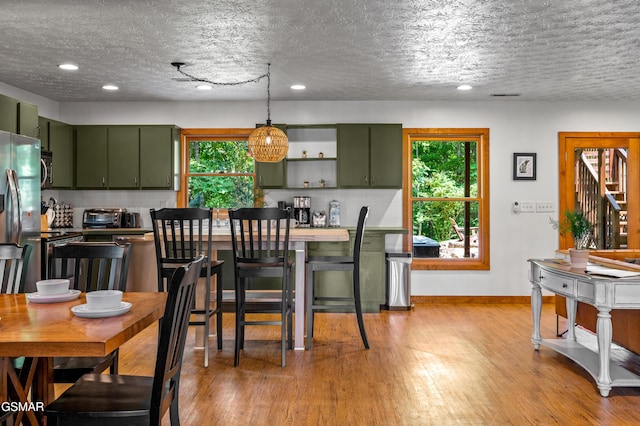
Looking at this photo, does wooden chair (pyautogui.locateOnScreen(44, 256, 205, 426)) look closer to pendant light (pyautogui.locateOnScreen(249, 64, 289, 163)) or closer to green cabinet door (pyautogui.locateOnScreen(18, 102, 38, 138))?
pendant light (pyautogui.locateOnScreen(249, 64, 289, 163))

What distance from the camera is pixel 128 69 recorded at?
18.0ft

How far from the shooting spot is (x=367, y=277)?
6.45 meters

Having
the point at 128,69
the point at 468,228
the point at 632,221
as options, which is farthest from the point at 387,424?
the point at 632,221

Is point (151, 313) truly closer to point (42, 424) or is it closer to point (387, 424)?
point (42, 424)

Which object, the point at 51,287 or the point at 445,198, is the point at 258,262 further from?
the point at 445,198

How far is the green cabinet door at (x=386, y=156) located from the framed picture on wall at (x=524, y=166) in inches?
58.9

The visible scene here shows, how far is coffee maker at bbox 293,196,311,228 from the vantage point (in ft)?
23.1

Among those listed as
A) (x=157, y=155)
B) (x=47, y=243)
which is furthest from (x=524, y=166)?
(x=47, y=243)

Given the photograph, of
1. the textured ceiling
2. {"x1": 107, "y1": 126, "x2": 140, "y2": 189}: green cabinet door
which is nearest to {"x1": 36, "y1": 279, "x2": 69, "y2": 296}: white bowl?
the textured ceiling

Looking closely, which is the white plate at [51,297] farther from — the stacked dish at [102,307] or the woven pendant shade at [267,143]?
the woven pendant shade at [267,143]

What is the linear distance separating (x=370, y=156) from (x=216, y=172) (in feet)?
6.58

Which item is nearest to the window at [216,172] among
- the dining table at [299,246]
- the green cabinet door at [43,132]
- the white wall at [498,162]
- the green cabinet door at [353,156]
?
the white wall at [498,162]

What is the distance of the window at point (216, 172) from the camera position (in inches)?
287

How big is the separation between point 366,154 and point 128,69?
9.44 ft
